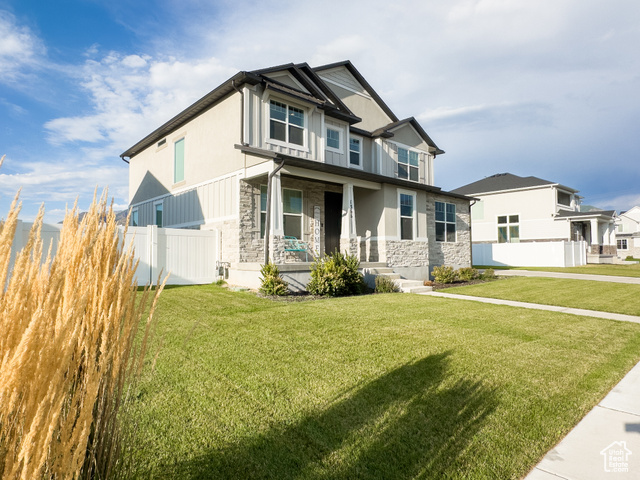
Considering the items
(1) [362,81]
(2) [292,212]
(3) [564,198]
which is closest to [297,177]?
(2) [292,212]

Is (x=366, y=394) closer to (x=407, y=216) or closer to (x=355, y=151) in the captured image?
(x=407, y=216)

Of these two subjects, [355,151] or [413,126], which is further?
[413,126]

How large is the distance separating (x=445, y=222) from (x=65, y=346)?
59.3 feet

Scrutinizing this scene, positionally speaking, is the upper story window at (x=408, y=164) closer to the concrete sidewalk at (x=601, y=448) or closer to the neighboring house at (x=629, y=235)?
the concrete sidewalk at (x=601, y=448)

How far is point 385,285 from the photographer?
11391 millimetres

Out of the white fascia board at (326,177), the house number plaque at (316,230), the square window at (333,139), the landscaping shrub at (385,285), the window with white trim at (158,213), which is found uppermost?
the square window at (333,139)

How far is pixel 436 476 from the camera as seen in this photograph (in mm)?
2334

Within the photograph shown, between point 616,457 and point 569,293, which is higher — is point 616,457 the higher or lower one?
the lower one

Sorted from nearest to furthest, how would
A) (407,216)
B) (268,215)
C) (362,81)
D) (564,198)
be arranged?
(268,215) < (407,216) < (362,81) < (564,198)

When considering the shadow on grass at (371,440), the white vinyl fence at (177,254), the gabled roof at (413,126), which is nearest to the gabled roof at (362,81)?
the gabled roof at (413,126)

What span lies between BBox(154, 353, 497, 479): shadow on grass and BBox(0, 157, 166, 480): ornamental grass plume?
1096 mm

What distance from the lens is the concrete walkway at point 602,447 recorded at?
243cm

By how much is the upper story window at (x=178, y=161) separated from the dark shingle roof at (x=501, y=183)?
27.6 meters

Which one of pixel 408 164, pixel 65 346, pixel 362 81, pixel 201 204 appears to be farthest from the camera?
pixel 408 164
